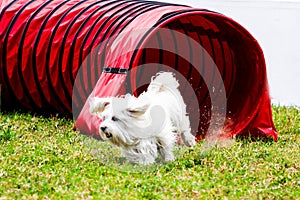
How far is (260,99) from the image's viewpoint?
283 inches

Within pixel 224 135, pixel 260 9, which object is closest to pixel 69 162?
pixel 224 135

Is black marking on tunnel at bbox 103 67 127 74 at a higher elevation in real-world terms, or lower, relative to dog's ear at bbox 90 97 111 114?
higher

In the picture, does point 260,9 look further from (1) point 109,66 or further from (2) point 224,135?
(1) point 109,66

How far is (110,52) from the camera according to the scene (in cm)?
654

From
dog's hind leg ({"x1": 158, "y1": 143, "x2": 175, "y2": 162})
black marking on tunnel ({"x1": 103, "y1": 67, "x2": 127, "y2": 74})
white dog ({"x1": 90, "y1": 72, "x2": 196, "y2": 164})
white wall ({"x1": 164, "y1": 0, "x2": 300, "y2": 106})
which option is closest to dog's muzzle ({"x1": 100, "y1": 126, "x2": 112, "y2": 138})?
white dog ({"x1": 90, "y1": 72, "x2": 196, "y2": 164})

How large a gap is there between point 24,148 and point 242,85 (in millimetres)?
2413

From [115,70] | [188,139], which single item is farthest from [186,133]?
[115,70]

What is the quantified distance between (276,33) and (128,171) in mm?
5711

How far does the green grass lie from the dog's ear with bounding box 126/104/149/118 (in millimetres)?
384

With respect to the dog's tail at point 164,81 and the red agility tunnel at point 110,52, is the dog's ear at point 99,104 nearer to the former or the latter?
the dog's tail at point 164,81

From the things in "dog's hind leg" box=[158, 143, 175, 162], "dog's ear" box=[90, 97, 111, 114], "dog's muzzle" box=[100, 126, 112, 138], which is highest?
"dog's ear" box=[90, 97, 111, 114]

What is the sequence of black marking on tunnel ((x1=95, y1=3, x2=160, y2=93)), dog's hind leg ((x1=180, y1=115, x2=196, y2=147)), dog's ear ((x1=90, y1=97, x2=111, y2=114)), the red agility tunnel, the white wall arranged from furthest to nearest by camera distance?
the white wall, the red agility tunnel, black marking on tunnel ((x1=95, y1=3, x2=160, y2=93)), dog's hind leg ((x1=180, y1=115, x2=196, y2=147)), dog's ear ((x1=90, y1=97, x2=111, y2=114))

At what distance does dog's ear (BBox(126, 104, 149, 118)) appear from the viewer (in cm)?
559

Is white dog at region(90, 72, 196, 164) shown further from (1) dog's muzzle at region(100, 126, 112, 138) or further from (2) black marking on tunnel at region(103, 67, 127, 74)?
(2) black marking on tunnel at region(103, 67, 127, 74)
